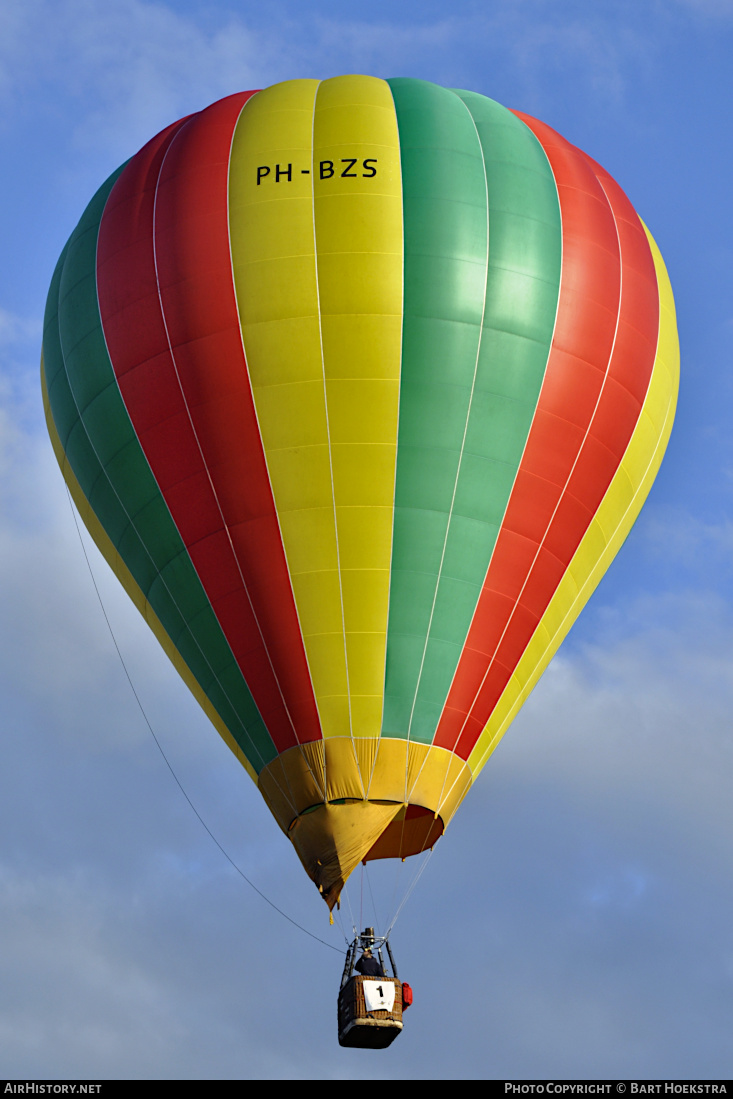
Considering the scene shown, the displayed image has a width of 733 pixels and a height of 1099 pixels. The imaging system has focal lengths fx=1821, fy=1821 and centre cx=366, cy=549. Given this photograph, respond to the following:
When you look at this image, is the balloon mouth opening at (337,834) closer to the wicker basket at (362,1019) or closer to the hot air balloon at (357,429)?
the hot air balloon at (357,429)

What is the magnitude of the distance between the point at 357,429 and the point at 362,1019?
6.78 metres

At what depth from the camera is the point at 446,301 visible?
71.7 feet

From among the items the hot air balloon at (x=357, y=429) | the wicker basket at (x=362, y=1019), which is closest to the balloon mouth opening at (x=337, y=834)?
the hot air balloon at (x=357, y=429)

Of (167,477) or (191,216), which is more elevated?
(191,216)

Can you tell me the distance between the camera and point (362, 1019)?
790 inches

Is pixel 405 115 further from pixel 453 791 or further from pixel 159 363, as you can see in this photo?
pixel 453 791

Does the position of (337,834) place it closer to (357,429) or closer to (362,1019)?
(362,1019)

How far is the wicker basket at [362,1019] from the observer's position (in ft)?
66.0

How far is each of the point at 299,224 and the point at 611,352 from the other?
426 cm

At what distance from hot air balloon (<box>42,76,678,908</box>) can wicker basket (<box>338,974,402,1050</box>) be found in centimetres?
151

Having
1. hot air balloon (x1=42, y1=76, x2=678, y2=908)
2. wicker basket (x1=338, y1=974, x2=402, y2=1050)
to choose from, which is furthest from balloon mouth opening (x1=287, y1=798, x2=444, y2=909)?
wicker basket (x1=338, y1=974, x2=402, y2=1050)

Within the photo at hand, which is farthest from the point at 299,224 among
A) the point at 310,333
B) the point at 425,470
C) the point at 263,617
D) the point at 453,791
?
the point at 453,791

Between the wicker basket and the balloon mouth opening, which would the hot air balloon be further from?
the wicker basket

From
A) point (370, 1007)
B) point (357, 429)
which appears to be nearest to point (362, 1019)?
point (370, 1007)
